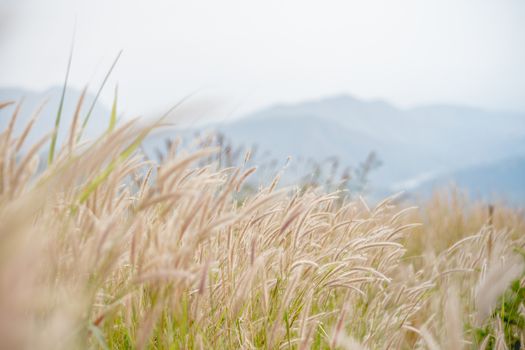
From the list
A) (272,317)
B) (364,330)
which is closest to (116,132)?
(272,317)

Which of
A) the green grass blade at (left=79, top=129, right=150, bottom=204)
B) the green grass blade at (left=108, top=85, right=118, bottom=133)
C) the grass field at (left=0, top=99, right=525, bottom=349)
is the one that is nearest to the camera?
the grass field at (left=0, top=99, right=525, bottom=349)

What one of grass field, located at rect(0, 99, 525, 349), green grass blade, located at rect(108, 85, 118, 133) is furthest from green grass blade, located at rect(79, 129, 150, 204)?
green grass blade, located at rect(108, 85, 118, 133)

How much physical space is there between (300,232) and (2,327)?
3.54 feet

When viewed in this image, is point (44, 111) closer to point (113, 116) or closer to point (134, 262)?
point (113, 116)

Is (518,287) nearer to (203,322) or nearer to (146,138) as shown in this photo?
(203,322)

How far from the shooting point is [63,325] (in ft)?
2.09

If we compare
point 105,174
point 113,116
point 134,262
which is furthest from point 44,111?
point 134,262

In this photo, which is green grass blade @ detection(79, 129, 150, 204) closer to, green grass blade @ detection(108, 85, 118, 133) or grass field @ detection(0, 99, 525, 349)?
grass field @ detection(0, 99, 525, 349)

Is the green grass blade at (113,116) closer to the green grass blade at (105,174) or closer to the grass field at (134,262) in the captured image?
the grass field at (134,262)

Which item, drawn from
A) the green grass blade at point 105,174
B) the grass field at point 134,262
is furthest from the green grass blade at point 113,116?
the green grass blade at point 105,174

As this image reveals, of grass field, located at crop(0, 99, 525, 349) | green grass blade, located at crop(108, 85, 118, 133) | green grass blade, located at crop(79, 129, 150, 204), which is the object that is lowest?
grass field, located at crop(0, 99, 525, 349)

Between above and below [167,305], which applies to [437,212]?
below

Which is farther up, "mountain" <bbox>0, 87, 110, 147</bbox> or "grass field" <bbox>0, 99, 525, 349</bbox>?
"mountain" <bbox>0, 87, 110, 147</bbox>

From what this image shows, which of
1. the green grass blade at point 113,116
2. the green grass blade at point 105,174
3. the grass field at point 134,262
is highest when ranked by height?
the green grass blade at point 113,116
